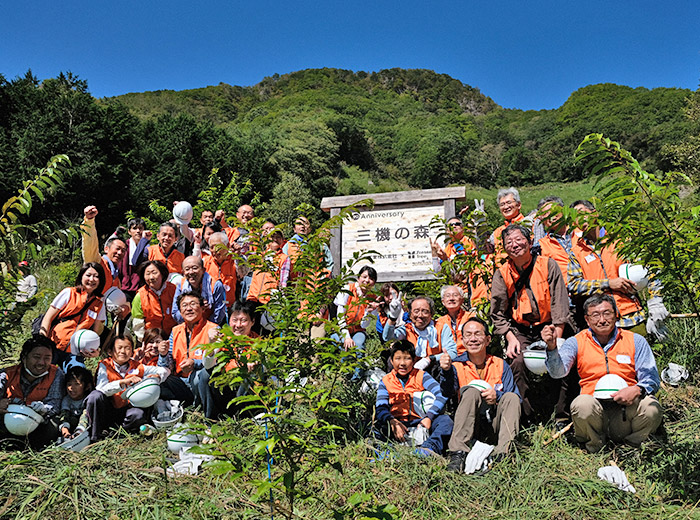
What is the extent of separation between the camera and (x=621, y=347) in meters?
3.94

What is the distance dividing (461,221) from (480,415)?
229cm

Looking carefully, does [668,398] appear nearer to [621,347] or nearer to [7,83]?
[621,347]

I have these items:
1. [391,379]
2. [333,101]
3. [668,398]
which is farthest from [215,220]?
[333,101]

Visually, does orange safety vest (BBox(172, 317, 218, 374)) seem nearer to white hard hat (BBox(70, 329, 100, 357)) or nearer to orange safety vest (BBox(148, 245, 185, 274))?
white hard hat (BBox(70, 329, 100, 357))

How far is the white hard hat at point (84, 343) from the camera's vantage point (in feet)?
A: 16.0

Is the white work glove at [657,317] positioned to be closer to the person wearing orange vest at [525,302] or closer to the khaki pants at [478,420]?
the person wearing orange vest at [525,302]

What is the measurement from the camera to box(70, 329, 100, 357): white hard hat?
192 inches

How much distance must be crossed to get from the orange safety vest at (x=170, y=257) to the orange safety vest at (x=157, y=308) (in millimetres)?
639

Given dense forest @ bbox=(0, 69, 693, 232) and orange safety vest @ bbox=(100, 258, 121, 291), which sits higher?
dense forest @ bbox=(0, 69, 693, 232)

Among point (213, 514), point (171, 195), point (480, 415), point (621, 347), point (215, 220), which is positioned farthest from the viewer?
point (171, 195)

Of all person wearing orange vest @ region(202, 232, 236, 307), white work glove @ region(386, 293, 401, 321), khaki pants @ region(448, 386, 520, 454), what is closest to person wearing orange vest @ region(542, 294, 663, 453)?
khaki pants @ region(448, 386, 520, 454)

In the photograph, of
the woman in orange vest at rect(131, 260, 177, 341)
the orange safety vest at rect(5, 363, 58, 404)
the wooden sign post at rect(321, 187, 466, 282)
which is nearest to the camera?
the orange safety vest at rect(5, 363, 58, 404)

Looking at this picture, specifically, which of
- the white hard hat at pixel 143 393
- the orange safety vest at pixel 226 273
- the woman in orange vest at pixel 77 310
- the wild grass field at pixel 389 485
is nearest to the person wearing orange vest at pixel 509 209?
the wild grass field at pixel 389 485

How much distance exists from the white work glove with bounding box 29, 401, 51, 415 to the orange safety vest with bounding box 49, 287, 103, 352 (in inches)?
40.7
